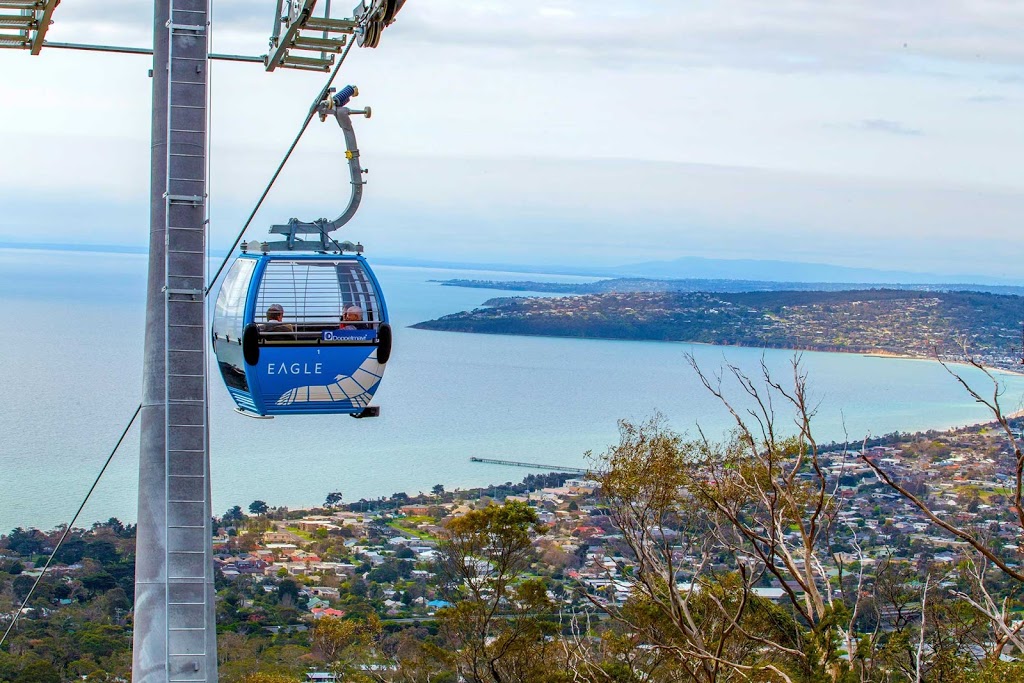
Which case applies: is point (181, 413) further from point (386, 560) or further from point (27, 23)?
point (386, 560)

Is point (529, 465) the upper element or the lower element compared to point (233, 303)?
lower

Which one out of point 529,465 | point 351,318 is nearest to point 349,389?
point 351,318

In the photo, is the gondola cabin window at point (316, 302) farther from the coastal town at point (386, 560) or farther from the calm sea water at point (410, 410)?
the calm sea water at point (410, 410)

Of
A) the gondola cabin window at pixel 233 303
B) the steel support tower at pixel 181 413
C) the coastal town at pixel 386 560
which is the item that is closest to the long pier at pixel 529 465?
the coastal town at pixel 386 560

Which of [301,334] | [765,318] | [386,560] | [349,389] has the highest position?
[301,334]

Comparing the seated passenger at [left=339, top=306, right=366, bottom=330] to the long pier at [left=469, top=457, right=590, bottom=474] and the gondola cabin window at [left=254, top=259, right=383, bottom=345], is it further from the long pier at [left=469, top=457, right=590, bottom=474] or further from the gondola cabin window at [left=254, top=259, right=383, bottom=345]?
the long pier at [left=469, top=457, right=590, bottom=474]

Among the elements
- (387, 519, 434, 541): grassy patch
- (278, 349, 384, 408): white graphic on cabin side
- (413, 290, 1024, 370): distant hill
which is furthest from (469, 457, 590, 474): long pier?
(278, 349, 384, 408): white graphic on cabin side

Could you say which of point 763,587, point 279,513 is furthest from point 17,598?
point 279,513

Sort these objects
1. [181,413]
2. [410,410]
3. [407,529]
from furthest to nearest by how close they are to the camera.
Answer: [410,410] → [407,529] → [181,413]
